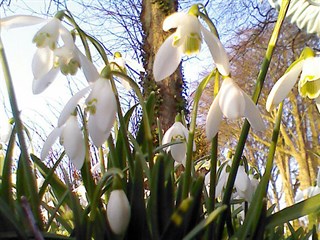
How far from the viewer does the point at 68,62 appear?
0.68 m

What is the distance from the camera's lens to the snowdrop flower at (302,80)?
69cm

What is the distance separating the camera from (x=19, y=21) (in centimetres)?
68

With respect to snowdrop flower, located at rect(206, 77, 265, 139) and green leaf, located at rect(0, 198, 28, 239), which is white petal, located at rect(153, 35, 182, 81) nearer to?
snowdrop flower, located at rect(206, 77, 265, 139)

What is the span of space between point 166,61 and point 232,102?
0.11 m

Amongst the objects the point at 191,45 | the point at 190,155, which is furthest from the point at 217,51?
the point at 190,155

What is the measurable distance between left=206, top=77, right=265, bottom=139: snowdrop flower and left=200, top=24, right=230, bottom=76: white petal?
0.02 meters

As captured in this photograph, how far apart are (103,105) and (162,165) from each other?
10 centimetres

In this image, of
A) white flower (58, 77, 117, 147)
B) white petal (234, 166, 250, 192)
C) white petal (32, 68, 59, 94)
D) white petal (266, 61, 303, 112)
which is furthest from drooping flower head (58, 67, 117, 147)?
white petal (234, 166, 250, 192)

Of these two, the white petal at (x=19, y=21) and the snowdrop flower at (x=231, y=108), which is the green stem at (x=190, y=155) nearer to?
the snowdrop flower at (x=231, y=108)

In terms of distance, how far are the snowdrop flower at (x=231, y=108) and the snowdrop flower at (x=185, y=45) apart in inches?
1.1

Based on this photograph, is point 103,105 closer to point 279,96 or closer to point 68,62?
point 68,62

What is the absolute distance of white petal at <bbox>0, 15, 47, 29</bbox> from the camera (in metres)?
0.68

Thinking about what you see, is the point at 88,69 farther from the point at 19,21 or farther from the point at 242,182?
the point at 242,182

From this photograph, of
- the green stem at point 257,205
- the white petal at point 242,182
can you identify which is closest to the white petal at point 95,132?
the green stem at point 257,205
